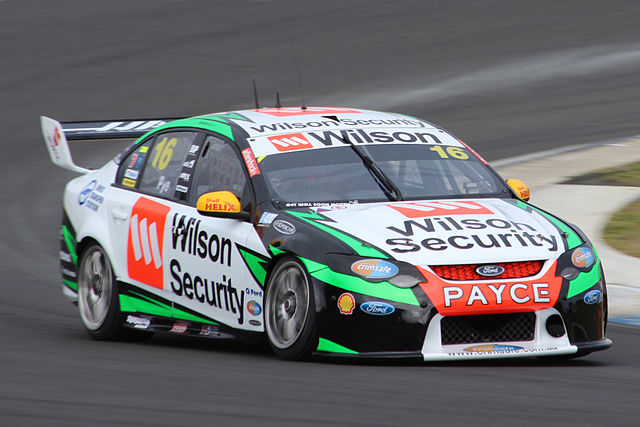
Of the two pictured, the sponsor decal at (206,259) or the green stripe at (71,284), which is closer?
the sponsor decal at (206,259)

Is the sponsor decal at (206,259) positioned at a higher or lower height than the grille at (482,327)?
higher

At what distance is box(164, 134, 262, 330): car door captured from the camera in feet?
24.1

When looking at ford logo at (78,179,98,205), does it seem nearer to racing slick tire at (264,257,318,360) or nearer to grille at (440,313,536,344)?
racing slick tire at (264,257,318,360)

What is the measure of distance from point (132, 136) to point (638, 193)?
19.2 ft

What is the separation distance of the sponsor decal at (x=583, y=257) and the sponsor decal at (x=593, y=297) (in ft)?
0.49

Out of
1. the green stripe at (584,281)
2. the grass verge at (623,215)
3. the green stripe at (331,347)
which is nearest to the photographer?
the green stripe at (331,347)

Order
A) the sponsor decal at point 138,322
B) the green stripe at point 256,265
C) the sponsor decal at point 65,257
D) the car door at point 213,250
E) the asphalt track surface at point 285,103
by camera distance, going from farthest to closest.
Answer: the sponsor decal at point 65,257, the sponsor decal at point 138,322, the car door at point 213,250, the green stripe at point 256,265, the asphalt track surface at point 285,103

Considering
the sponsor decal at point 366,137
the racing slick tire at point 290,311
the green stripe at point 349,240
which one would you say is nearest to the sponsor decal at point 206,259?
the racing slick tire at point 290,311

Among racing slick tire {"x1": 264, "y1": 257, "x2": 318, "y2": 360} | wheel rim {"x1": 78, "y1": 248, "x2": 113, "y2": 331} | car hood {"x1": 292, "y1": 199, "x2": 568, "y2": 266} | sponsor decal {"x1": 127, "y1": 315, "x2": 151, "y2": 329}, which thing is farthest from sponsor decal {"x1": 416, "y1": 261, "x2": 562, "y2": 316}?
wheel rim {"x1": 78, "y1": 248, "x2": 113, "y2": 331}

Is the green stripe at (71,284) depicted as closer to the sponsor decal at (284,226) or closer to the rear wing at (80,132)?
the rear wing at (80,132)

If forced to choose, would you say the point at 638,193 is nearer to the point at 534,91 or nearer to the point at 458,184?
the point at 458,184

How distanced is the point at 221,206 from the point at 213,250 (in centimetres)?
35

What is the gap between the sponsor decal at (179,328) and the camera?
7914 mm

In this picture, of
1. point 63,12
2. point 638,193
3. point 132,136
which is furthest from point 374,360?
point 63,12
